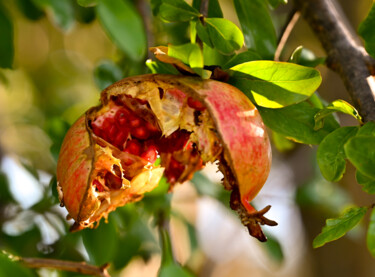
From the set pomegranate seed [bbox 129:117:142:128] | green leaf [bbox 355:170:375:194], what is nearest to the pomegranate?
pomegranate seed [bbox 129:117:142:128]

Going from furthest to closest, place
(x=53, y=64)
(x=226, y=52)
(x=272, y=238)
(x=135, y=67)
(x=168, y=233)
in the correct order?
(x=53, y=64) < (x=272, y=238) < (x=135, y=67) < (x=168, y=233) < (x=226, y=52)

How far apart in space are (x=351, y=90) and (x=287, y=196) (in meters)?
0.81

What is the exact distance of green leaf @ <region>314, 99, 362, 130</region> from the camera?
1.78ft

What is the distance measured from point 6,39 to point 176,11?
1.10 ft

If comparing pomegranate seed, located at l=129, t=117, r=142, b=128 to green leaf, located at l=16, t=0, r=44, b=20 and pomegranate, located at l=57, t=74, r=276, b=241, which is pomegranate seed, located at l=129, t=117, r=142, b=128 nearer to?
pomegranate, located at l=57, t=74, r=276, b=241

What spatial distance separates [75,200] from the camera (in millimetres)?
542

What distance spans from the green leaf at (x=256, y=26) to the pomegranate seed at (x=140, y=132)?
170 mm

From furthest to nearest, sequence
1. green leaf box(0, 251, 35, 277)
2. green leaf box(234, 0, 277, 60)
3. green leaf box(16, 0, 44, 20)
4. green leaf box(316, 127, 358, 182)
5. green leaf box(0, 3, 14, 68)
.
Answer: green leaf box(16, 0, 44, 20) → green leaf box(0, 3, 14, 68) → green leaf box(234, 0, 277, 60) → green leaf box(316, 127, 358, 182) → green leaf box(0, 251, 35, 277)

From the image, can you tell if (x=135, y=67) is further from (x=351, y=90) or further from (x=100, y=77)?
(x=351, y=90)

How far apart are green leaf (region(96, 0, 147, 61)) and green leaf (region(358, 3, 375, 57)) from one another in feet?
0.79

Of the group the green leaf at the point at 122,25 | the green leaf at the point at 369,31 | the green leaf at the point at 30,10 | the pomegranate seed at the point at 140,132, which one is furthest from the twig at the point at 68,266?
the green leaf at the point at 30,10

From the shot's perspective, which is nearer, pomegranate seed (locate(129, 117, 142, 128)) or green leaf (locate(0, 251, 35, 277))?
green leaf (locate(0, 251, 35, 277))

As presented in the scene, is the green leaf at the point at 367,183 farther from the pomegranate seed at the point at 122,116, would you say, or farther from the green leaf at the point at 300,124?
the pomegranate seed at the point at 122,116

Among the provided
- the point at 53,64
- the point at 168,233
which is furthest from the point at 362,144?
the point at 53,64
